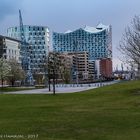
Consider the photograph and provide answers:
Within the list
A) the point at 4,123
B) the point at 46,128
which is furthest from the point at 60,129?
the point at 4,123

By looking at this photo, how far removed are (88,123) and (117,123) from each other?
1.19 m

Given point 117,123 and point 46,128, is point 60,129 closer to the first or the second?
point 46,128

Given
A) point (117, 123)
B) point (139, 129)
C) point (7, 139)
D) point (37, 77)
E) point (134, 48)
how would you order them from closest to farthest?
point (7, 139)
point (139, 129)
point (117, 123)
point (134, 48)
point (37, 77)

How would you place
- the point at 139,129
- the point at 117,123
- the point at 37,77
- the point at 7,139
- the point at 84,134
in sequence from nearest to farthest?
the point at 7,139
the point at 84,134
the point at 139,129
the point at 117,123
the point at 37,77

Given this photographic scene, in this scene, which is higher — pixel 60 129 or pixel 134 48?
pixel 134 48

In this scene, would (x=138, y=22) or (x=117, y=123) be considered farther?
(x=138, y=22)

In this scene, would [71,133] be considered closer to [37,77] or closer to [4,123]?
[4,123]

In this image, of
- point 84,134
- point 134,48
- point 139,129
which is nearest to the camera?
point 84,134

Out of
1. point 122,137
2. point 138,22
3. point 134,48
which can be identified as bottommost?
point 122,137

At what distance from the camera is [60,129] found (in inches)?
622

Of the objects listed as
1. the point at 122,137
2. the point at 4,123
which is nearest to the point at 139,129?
the point at 122,137

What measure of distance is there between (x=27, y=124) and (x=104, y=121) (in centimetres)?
332

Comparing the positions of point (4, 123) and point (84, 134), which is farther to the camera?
point (4, 123)

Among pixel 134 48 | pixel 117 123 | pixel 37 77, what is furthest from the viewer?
pixel 37 77
